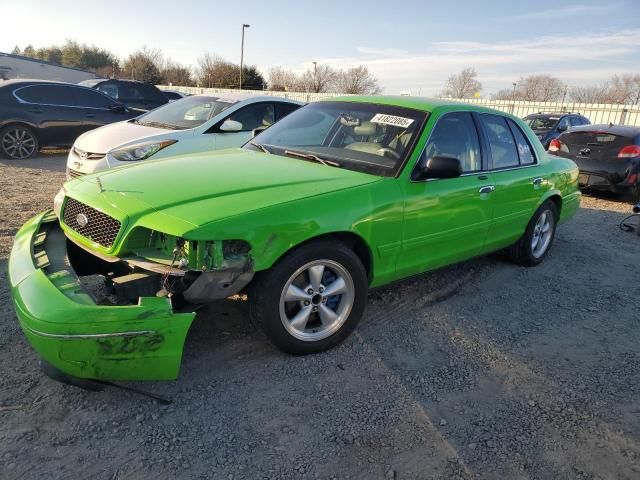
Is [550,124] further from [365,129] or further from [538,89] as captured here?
[538,89]

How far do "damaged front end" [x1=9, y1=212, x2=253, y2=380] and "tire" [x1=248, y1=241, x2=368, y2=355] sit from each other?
220mm

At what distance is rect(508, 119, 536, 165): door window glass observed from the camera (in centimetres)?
475

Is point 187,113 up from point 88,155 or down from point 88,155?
up

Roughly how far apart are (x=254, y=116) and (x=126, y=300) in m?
4.89

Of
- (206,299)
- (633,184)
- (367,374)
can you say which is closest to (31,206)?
(206,299)

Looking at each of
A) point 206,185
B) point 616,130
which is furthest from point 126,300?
point 616,130

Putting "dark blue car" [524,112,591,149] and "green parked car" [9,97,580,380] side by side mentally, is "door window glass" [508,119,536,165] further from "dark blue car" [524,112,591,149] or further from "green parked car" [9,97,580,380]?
"dark blue car" [524,112,591,149]

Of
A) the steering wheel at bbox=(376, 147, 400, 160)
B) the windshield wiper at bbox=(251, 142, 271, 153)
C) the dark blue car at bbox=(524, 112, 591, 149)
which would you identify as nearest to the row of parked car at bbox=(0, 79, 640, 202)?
the dark blue car at bbox=(524, 112, 591, 149)

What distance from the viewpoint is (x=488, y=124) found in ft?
14.5

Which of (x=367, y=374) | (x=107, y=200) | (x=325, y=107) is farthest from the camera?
(x=325, y=107)

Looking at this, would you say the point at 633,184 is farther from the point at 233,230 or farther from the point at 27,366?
the point at 27,366

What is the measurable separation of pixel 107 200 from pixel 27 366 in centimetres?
107

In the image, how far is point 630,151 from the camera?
8.76 meters

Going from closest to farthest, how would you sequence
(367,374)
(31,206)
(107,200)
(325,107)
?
(107,200), (367,374), (325,107), (31,206)
